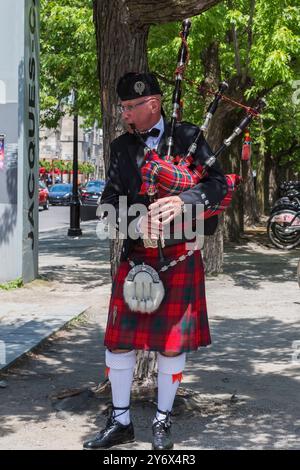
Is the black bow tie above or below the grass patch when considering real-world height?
above

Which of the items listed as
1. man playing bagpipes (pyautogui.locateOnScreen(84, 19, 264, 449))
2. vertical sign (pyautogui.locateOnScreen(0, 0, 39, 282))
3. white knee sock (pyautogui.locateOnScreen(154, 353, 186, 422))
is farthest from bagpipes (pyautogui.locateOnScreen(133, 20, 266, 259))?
vertical sign (pyautogui.locateOnScreen(0, 0, 39, 282))

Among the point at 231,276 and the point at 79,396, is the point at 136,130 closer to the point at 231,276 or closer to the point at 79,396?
the point at 79,396

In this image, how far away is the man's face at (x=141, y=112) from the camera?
4.84 metres

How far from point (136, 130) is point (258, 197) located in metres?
31.7

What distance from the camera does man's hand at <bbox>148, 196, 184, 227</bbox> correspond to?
179 inches

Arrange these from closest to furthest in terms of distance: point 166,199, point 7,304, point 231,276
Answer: point 166,199
point 7,304
point 231,276

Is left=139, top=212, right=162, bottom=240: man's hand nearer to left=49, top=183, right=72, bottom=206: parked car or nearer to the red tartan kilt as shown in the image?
the red tartan kilt

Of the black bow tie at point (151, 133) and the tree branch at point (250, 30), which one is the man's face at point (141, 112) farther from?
the tree branch at point (250, 30)

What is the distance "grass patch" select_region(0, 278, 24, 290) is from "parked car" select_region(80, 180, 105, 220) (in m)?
23.4

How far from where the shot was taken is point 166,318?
480 cm

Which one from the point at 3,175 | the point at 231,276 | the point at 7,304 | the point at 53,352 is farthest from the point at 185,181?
the point at 231,276

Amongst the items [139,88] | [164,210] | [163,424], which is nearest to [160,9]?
[139,88]

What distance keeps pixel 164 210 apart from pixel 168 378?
3.29 ft

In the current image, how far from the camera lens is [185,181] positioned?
15.5ft
